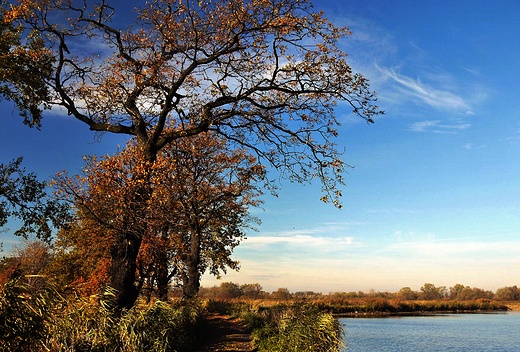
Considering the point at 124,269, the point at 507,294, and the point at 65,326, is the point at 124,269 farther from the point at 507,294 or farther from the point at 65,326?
the point at 507,294

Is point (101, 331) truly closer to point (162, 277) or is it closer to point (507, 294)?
point (162, 277)

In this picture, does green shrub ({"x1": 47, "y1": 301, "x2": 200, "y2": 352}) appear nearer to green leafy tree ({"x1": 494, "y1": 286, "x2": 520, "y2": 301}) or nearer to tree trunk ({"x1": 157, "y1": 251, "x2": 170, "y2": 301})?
tree trunk ({"x1": 157, "y1": 251, "x2": 170, "y2": 301})

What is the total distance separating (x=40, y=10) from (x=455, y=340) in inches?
1047

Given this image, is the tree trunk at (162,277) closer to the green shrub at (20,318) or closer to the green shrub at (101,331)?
the green shrub at (101,331)

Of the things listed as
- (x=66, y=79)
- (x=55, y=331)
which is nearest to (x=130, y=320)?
(x=55, y=331)

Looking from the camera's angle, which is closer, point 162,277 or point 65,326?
point 65,326

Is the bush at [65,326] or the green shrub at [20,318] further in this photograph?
the bush at [65,326]

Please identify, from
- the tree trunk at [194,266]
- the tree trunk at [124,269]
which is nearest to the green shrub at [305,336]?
the tree trunk at [124,269]

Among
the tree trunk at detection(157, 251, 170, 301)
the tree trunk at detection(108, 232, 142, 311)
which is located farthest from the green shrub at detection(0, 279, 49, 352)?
the tree trunk at detection(157, 251, 170, 301)

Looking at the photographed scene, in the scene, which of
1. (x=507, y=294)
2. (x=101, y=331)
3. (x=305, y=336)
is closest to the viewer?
(x=101, y=331)

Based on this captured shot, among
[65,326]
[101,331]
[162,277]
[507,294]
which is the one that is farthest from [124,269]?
[507,294]

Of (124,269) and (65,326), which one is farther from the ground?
(124,269)

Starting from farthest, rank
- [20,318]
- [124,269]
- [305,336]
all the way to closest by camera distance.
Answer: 1. [124,269]
2. [305,336]
3. [20,318]

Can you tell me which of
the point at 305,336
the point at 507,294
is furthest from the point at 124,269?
the point at 507,294
